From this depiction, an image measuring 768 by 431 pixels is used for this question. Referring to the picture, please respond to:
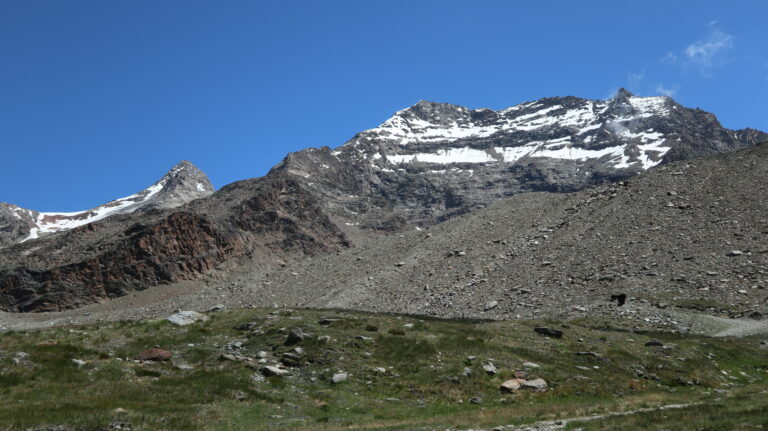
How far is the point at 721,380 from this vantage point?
98.8 feet

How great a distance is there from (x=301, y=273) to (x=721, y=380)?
84499mm

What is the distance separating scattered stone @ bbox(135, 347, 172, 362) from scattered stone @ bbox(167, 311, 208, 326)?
10722 mm

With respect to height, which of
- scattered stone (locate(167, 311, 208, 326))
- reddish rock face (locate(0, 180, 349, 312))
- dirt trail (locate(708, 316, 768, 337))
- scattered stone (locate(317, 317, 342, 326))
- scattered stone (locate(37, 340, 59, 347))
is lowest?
dirt trail (locate(708, 316, 768, 337))

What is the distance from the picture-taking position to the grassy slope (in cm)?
2077

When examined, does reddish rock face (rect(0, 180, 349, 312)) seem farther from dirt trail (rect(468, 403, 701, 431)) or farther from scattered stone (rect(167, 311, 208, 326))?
dirt trail (rect(468, 403, 701, 431))

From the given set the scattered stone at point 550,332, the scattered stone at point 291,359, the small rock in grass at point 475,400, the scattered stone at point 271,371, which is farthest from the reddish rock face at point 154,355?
the scattered stone at point 550,332

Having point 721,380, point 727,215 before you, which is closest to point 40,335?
point 721,380

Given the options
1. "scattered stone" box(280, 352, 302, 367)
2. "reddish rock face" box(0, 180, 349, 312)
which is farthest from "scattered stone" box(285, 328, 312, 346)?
"reddish rock face" box(0, 180, 349, 312)

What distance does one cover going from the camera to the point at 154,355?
2981 cm

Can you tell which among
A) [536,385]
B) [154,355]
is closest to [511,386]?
[536,385]

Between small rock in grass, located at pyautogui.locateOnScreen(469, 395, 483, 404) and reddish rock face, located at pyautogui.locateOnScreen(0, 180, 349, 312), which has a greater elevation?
reddish rock face, located at pyautogui.locateOnScreen(0, 180, 349, 312)

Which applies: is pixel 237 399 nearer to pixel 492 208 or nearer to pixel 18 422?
pixel 18 422

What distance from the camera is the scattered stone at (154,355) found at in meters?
29.6

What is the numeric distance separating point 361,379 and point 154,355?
12121mm
